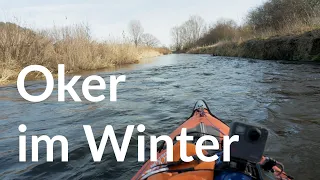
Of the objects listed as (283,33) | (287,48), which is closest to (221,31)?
(283,33)

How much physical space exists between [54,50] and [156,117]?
33.6ft

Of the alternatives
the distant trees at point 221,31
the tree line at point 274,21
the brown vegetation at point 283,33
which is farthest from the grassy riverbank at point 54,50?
the distant trees at point 221,31

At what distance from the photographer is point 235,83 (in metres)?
7.80

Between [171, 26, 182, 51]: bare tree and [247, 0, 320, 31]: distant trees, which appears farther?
[171, 26, 182, 51]: bare tree

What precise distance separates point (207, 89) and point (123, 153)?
169 inches

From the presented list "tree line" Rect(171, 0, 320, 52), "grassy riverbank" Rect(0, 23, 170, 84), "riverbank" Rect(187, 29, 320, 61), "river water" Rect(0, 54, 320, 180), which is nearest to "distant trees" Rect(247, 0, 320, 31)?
"tree line" Rect(171, 0, 320, 52)

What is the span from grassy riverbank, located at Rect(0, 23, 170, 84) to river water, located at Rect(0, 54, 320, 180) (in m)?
3.06

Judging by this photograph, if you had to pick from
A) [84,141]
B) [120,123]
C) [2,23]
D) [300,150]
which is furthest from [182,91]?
[2,23]

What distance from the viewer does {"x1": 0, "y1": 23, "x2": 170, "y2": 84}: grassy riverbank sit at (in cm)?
1062

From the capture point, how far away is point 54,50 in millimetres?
13312

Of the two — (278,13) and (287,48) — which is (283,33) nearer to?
(287,48)

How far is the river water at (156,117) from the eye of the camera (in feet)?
9.53

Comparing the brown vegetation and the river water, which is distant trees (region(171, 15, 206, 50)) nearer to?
the brown vegetation

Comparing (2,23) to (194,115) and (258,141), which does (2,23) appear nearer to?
(194,115)
